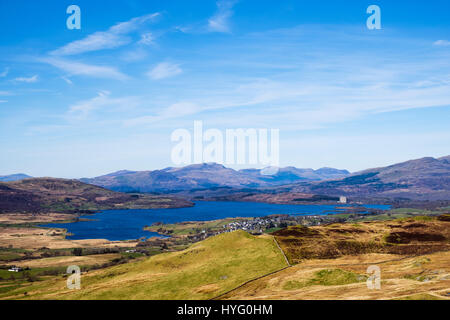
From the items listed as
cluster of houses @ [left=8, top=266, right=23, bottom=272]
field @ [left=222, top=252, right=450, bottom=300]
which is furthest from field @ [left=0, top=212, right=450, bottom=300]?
cluster of houses @ [left=8, top=266, right=23, bottom=272]

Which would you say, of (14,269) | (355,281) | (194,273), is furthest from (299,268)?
(14,269)

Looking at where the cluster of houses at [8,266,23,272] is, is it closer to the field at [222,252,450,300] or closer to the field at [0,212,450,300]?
the field at [0,212,450,300]

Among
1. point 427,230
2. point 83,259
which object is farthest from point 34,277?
point 427,230

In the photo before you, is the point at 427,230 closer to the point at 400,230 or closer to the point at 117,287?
the point at 400,230

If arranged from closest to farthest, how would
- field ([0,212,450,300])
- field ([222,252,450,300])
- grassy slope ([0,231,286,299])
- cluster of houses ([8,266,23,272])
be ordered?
field ([222,252,450,300]) → field ([0,212,450,300]) → grassy slope ([0,231,286,299]) → cluster of houses ([8,266,23,272])

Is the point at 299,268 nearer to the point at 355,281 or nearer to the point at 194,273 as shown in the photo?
the point at 355,281

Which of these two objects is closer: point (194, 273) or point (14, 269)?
point (194, 273)

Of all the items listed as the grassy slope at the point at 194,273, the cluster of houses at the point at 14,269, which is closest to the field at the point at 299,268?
the grassy slope at the point at 194,273

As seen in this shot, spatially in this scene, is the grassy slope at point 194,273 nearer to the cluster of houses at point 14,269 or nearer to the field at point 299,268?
the field at point 299,268
